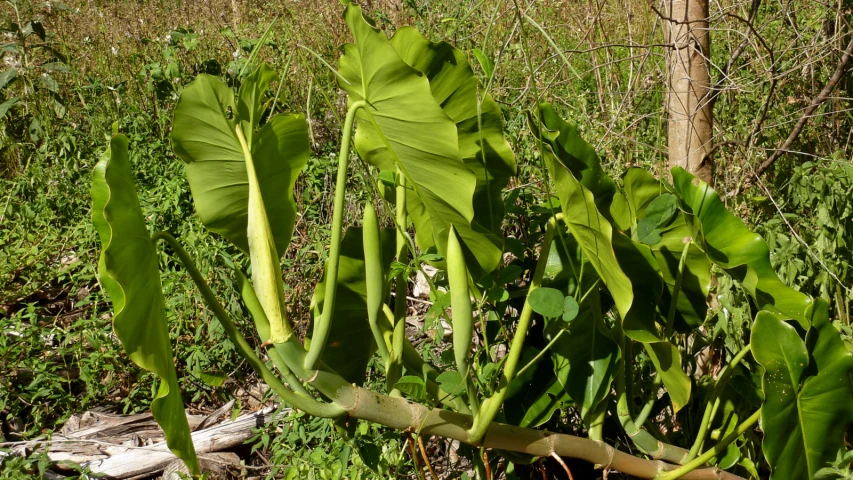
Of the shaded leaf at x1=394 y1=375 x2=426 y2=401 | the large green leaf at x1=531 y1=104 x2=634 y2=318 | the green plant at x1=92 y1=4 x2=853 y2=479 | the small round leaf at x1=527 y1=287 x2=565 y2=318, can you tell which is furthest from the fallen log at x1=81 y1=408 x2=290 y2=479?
the large green leaf at x1=531 y1=104 x2=634 y2=318

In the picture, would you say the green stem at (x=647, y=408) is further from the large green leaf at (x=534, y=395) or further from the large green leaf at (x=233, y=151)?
the large green leaf at (x=233, y=151)

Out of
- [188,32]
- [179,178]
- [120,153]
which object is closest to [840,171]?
[120,153]

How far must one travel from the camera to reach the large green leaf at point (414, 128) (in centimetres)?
120

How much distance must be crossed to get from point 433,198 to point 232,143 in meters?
0.40

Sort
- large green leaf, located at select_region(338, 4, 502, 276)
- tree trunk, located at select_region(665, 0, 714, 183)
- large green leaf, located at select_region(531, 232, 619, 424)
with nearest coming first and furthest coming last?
1. large green leaf, located at select_region(338, 4, 502, 276)
2. large green leaf, located at select_region(531, 232, 619, 424)
3. tree trunk, located at select_region(665, 0, 714, 183)

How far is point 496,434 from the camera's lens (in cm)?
146

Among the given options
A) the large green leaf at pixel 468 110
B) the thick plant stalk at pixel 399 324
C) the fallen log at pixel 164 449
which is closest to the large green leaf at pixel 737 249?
the large green leaf at pixel 468 110

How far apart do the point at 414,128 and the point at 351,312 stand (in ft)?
1.88

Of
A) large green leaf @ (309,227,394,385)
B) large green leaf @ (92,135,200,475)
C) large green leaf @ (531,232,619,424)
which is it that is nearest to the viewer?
large green leaf @ (92,135,200,475)

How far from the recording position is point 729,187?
241 cm

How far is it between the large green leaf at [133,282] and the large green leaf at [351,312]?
1.71 ft

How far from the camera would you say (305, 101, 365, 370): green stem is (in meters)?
1.23

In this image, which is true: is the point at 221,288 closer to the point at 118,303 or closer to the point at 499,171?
the point at 499,171

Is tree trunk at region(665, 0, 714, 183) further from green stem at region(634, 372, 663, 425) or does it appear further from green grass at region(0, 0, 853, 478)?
green stem at region(634, 372, 663, 425)
